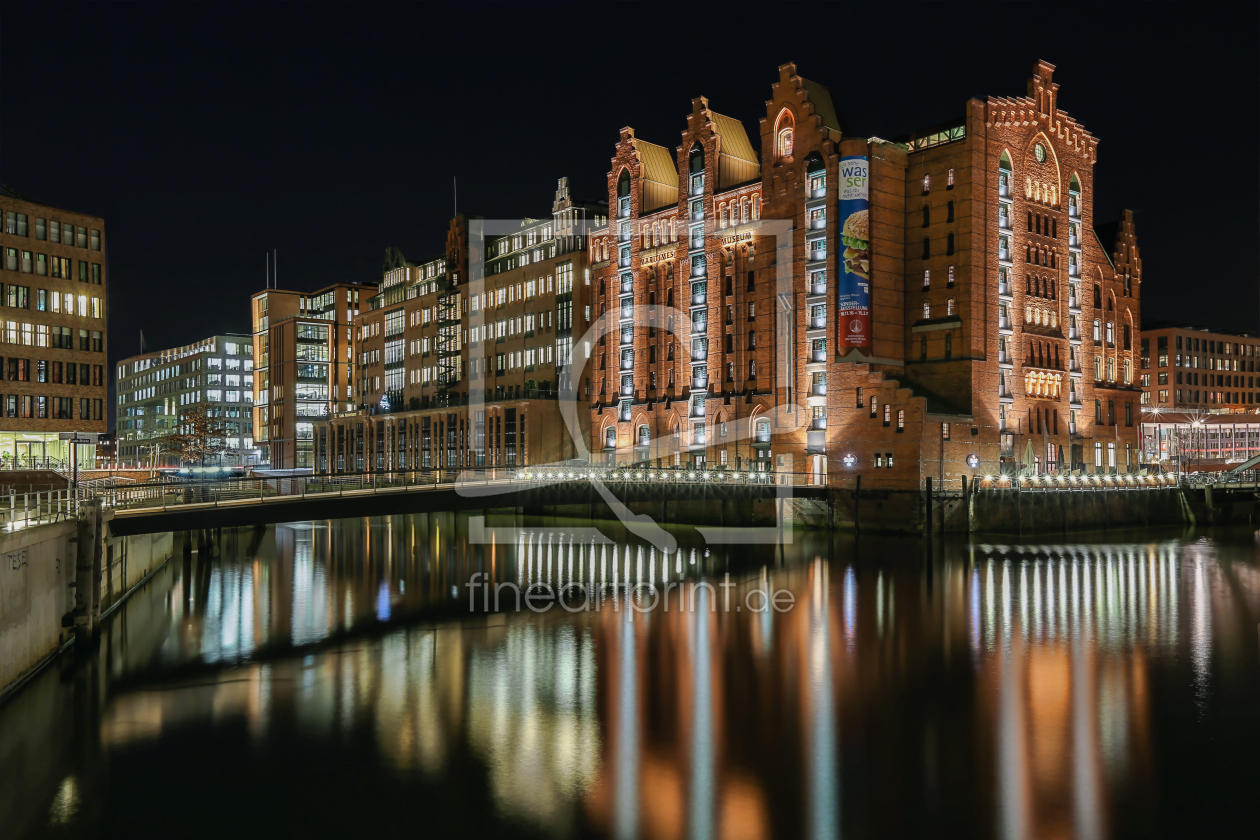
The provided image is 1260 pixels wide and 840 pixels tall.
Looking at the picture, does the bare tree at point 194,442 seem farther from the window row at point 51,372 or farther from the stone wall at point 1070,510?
the stone wall at point 1070,510

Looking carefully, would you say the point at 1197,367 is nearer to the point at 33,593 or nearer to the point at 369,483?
the point at 369,483

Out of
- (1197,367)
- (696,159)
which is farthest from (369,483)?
(1197,367)

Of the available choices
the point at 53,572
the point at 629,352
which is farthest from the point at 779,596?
the point at 629,352

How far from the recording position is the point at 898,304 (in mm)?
83188

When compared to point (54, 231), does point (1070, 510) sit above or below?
below

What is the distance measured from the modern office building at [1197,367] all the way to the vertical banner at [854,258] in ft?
338

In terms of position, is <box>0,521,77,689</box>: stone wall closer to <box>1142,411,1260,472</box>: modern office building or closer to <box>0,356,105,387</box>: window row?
<box>0,356,105,387</box>: window row

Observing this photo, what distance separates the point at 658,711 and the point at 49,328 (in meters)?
66.8

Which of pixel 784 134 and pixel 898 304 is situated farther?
pixel 784 134

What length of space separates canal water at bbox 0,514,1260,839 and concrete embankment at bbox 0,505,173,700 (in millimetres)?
1240

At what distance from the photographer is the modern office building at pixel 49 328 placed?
71.8 metres

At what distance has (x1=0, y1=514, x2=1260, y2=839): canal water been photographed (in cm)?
2102

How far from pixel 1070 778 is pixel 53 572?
103ft

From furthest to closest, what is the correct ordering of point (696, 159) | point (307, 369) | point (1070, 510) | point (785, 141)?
point (307, 369)
point (696, 159)
point (785, 141)
point (1070, 510)
